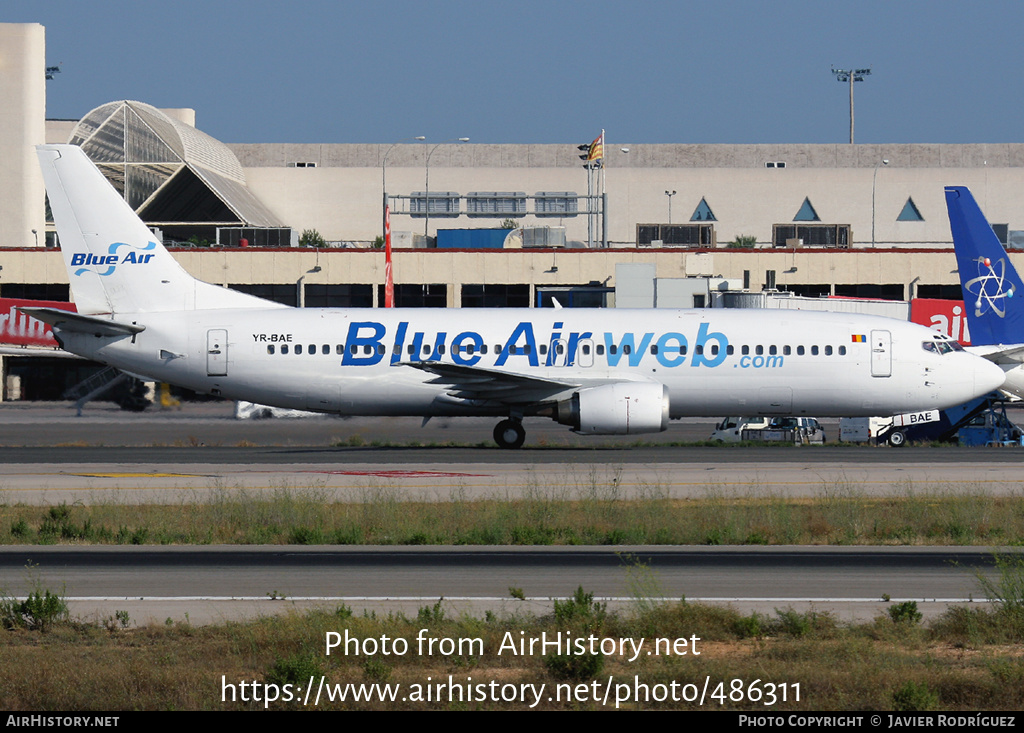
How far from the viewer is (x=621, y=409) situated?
3300cm

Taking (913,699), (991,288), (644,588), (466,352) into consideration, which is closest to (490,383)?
(466,352)

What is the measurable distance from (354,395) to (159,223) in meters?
60.1

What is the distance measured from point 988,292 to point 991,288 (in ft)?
0.57

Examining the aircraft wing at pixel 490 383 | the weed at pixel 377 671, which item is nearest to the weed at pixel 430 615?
the weed at pixel 377 671

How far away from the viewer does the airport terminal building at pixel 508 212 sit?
69.2m

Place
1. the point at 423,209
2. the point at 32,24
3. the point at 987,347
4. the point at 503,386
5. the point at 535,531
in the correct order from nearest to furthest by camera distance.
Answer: the point at 535,531, the point at 503,386, the point at 987,347, the point at 32,24, the point at 423,209

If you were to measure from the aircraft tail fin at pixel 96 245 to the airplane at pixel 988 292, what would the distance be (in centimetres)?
2696

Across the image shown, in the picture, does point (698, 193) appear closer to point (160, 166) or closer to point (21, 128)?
point (160, 166)

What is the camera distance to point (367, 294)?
7000cm

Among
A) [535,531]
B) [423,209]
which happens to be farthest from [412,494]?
[423,209]

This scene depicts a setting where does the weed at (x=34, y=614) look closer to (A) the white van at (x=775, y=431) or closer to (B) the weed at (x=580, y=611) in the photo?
(B) the weed at (x=580, y=611)

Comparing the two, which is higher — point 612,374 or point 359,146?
point 359,146

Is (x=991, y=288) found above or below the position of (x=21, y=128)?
below

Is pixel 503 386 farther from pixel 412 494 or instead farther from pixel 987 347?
pixel 987 347
